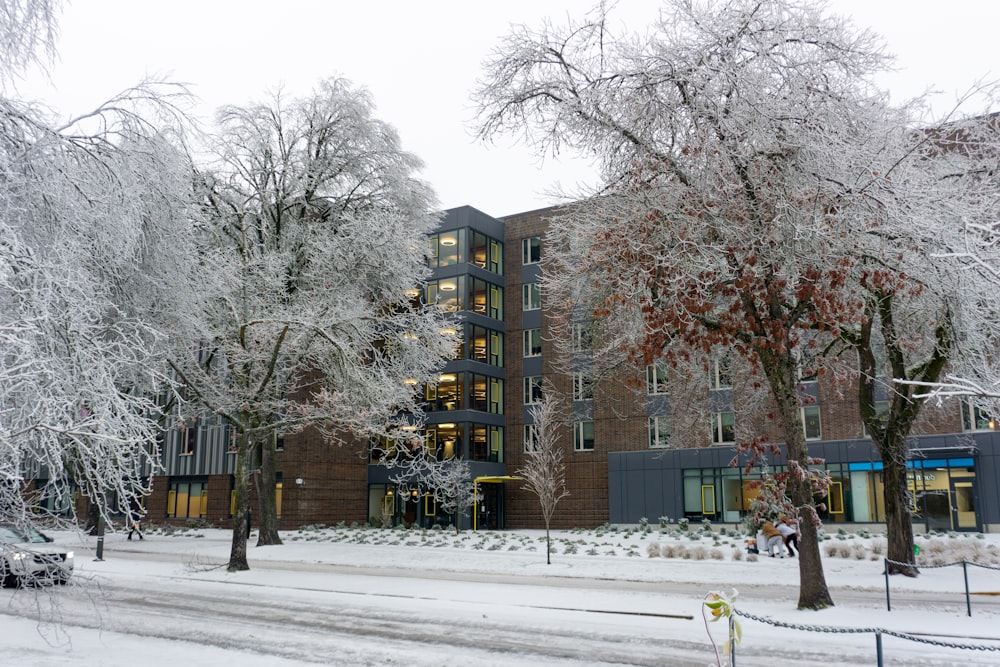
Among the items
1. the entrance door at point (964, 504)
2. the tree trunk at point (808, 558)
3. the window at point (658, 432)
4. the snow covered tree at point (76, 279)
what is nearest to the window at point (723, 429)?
the window at point (658, 432)

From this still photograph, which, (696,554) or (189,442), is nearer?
(696,554)

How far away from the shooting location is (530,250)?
146 feet

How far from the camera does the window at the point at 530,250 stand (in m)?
44.2

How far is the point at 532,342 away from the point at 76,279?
3710 cm

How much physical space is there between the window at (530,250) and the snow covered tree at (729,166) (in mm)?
30783

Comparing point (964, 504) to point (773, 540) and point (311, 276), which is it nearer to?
point (773, 540)

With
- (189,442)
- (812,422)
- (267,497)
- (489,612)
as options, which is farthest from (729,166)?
(189,442)

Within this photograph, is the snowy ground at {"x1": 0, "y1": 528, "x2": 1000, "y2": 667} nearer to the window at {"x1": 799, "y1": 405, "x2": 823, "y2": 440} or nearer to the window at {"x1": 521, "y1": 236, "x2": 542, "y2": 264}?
the window at {"x1": 799, "y1": 405, "x2": 823, "y2": 440}

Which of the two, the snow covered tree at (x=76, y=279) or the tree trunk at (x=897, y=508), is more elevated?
the snow covered tree at (x=76, y=279)

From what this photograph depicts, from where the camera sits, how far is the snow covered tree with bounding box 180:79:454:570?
1889 centimetres

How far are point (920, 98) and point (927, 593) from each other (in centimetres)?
905

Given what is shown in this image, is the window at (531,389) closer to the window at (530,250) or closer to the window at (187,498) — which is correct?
the window at (530,250)

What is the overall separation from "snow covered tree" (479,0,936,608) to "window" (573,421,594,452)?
2831 cm

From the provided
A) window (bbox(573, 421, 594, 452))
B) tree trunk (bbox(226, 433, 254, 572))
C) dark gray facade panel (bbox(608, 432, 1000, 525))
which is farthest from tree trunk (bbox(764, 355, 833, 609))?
window (bbox(573, 421, 594, 452))
